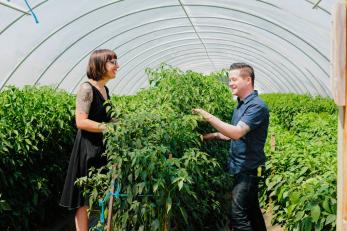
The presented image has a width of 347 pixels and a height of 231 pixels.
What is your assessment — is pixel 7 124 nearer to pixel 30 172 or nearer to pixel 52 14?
pixel 30 172

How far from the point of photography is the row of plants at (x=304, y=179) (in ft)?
8.24

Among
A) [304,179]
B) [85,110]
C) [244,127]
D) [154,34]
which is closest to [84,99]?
A: [85,110]

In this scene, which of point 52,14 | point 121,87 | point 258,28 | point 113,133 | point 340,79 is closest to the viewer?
point 340,79

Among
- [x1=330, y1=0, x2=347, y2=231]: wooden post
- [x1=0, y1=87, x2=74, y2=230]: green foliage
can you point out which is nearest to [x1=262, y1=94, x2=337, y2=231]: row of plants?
[x1=330, y1=0, x2=347, y2=231]: wooden post

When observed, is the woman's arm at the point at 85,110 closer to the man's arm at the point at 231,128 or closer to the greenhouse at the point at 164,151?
the greenhouse at the point at 164,151

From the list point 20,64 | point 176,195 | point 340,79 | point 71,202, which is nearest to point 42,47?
point 20,64

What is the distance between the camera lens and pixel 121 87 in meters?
17.4

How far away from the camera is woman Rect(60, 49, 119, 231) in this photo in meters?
3.73

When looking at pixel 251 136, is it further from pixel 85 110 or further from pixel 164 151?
pixel 85 110

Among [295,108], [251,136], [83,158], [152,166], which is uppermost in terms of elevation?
[295,108]

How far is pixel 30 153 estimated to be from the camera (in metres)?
4.66

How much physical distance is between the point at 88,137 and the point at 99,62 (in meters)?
0.63

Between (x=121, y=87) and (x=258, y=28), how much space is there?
6.84 m

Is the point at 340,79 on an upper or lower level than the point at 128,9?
lower
